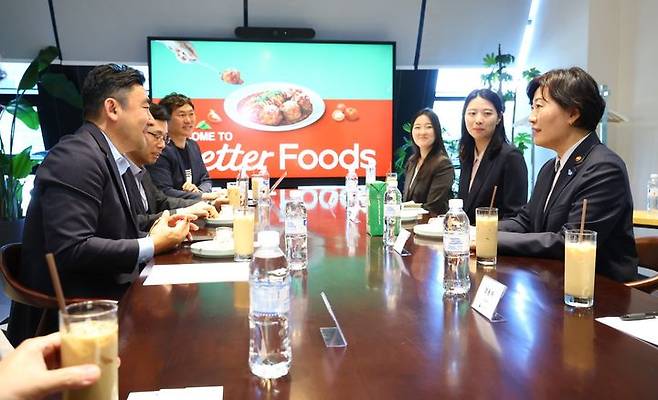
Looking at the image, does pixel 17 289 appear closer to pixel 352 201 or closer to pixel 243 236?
pixel 243 236

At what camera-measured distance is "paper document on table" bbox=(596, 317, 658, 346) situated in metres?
1.06

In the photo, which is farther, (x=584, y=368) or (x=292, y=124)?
(x=292, y=124)

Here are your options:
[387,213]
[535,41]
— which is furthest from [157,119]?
[535,41]

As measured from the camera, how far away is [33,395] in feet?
2.37

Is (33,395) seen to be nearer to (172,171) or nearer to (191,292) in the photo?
(191,292)

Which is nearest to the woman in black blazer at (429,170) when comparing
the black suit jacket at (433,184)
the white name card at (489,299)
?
the black suit jacket at (433,184)

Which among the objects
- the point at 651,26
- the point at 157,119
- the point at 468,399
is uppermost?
the point at 651,26

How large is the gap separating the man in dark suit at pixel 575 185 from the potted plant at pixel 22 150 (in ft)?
13.8

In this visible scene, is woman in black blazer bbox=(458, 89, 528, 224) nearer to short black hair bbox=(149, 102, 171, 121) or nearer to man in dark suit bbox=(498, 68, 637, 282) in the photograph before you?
man in dark suit bbox=(498, 68, 637, 282)

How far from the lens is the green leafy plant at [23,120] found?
4.78 m

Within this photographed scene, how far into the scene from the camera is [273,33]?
5879mm

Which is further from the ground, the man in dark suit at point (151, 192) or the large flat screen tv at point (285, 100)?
the large flat screen tv at point (285, 100)

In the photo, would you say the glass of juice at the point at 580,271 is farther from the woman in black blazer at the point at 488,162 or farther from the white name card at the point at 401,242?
the woman in black blazer at the point at 488,162

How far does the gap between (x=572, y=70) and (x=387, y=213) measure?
88 centimetres
